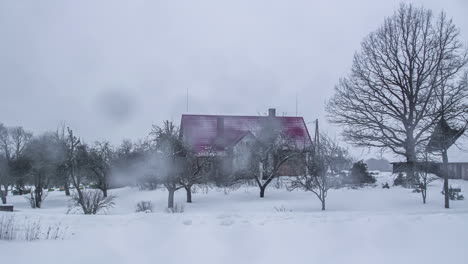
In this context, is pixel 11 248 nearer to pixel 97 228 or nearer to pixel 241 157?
pixel 97 228

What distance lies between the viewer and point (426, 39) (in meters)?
26.0

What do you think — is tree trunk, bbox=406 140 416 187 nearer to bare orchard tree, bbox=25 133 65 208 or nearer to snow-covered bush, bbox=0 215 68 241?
snow-covered bush, bbox=0 215 68 241

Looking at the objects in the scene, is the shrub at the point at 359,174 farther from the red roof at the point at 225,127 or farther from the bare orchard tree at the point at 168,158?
the bare orchard tree at the point at 168,158

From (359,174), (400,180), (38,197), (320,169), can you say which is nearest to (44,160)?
(38,197)

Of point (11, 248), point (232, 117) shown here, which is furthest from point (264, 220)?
point (232, 117)

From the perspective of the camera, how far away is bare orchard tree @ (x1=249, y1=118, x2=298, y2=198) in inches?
1047

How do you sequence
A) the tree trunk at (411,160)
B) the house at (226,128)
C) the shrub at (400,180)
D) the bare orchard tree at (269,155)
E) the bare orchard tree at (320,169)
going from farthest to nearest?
the house at (226,128) → the shrub at (400,180) → the bare orchard tree at (269,155) → the tree trunk at (411,160) → the bare orchard tree at (320,169)

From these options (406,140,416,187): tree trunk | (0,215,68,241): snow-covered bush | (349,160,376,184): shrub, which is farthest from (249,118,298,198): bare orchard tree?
(0,215,68,241): snow-covered bush

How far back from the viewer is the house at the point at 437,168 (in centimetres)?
2110

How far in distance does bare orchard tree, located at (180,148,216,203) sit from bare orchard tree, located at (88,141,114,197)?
34.4 ft

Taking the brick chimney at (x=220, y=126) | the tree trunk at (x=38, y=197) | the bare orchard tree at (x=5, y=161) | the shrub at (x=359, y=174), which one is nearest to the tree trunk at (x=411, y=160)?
the shrub at (x=359, y=174)

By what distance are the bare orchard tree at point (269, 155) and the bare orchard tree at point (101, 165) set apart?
1291cm

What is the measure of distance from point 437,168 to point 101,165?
84.7 ft

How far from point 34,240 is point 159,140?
1509cm
